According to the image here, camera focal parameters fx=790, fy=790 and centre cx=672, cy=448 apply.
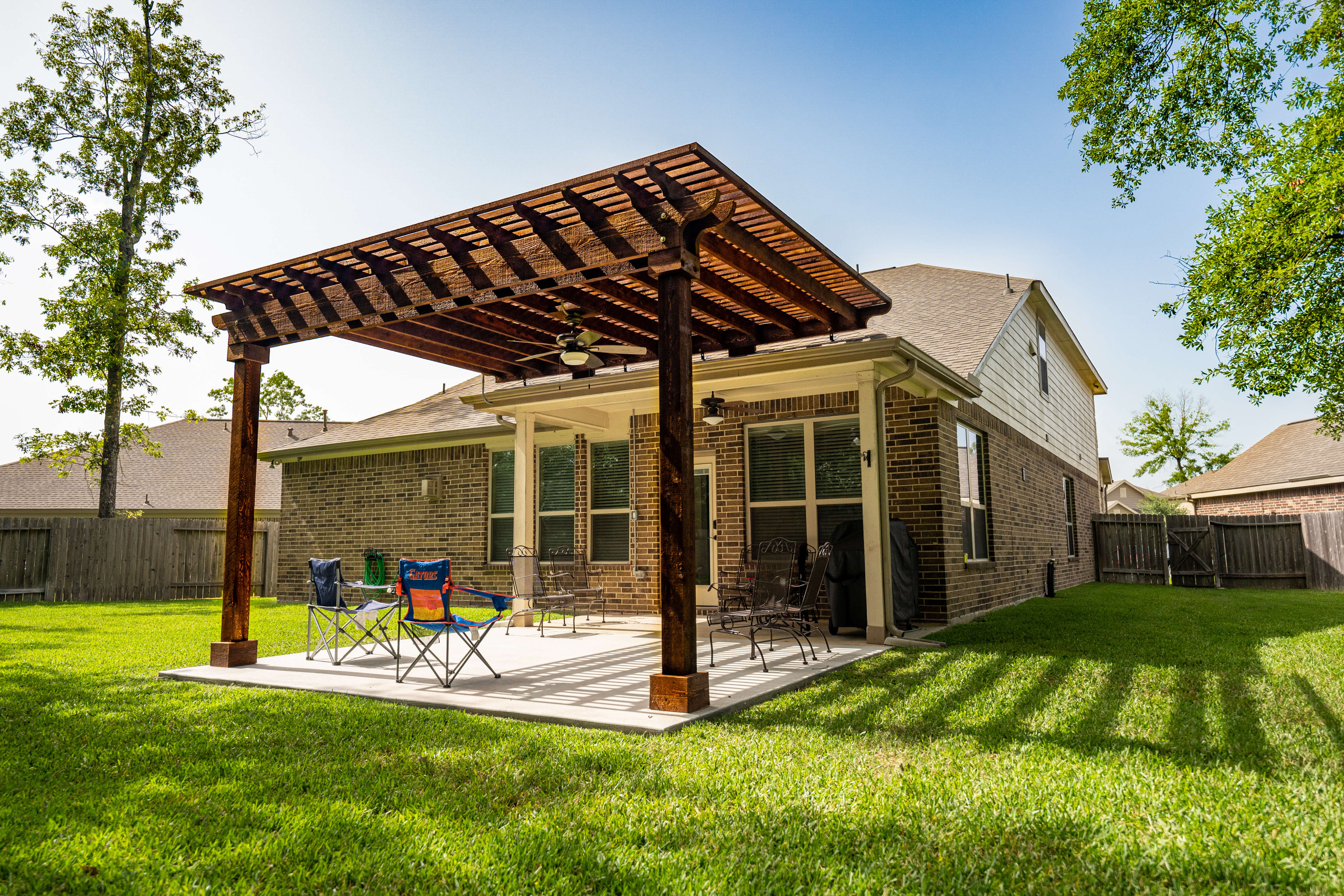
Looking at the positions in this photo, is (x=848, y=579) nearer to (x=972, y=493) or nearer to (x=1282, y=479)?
(x=972, y=493)

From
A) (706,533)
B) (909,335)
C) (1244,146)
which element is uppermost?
(1244,146)

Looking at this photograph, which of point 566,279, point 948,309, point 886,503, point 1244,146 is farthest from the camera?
point 948,309

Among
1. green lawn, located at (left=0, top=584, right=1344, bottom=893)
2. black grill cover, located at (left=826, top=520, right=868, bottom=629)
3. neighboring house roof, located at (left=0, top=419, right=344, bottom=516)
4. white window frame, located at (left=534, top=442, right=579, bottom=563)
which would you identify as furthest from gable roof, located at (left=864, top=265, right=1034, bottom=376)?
neighboring house roof, located at (left=0, top=419, right=344, bottom=516)

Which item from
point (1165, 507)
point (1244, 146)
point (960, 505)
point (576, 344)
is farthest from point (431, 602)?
point (1165, 507)

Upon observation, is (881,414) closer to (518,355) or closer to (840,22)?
(518,355)

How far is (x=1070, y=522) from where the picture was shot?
1603cm

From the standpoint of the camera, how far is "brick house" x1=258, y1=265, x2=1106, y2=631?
27.7 ft

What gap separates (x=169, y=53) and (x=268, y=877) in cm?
2101

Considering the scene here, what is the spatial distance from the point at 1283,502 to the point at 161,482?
31100mm

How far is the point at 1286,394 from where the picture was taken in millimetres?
9641

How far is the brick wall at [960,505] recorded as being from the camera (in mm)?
8523

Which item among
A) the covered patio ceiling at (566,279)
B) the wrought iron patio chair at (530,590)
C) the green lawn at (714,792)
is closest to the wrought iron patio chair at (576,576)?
the wrought iron patio chair at (530,590)

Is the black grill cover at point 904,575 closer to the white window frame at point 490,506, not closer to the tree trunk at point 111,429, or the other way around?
the white window frame at point 490,506

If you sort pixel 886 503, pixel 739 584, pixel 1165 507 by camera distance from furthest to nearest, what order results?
pixel 1165 507, pixel 739 584, pixel 886 503
